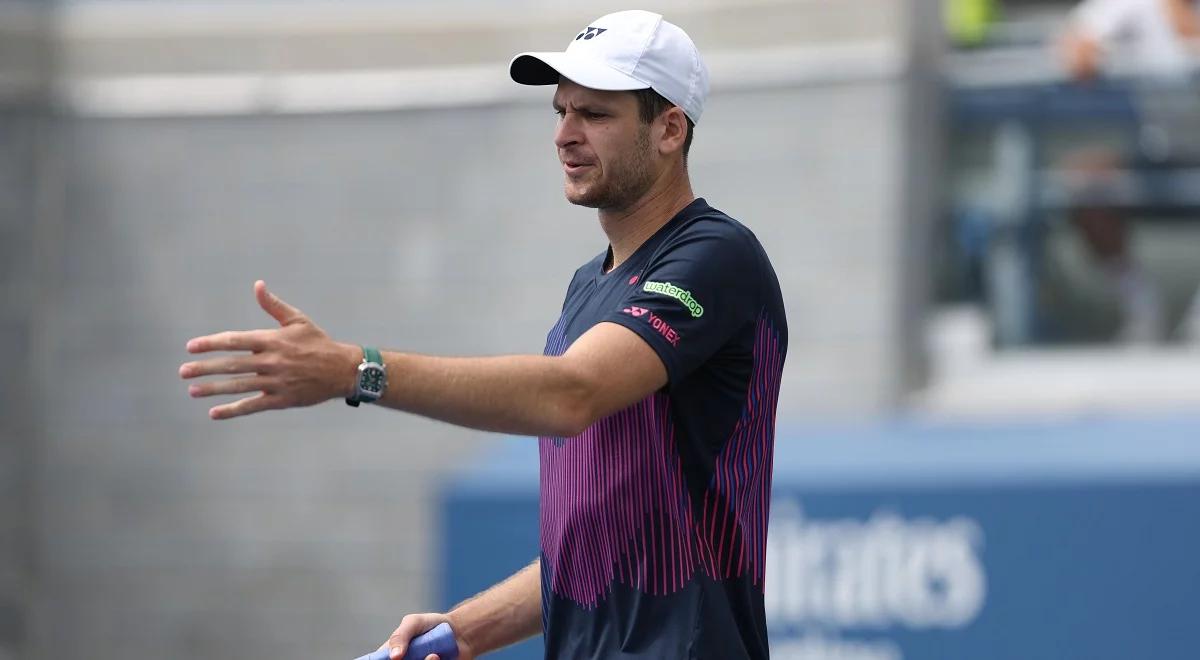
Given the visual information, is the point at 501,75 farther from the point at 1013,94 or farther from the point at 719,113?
the point at 1013,94

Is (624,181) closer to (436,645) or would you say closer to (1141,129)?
(436,645)

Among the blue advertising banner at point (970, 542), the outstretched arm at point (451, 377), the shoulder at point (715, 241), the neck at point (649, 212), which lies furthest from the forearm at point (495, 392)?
the blue advertising banner at point (970, 542)

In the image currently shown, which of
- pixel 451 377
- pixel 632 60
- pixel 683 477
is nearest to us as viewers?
pixel 451 377

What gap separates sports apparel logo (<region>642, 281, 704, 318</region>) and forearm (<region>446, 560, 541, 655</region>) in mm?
733

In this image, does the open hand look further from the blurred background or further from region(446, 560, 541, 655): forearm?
the blurred background

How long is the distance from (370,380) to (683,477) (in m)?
0.68

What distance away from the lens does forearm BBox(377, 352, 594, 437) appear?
279cm

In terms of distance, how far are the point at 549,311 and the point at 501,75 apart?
1.36m

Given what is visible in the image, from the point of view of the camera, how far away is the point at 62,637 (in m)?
10.6

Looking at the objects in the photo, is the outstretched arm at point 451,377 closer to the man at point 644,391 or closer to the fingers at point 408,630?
the man at point 644,391

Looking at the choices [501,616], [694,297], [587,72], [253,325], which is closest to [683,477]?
[694,297]

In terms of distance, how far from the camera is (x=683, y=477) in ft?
10.3

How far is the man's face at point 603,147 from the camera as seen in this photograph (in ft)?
10.8

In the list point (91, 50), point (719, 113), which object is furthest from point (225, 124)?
point (719, 113)
